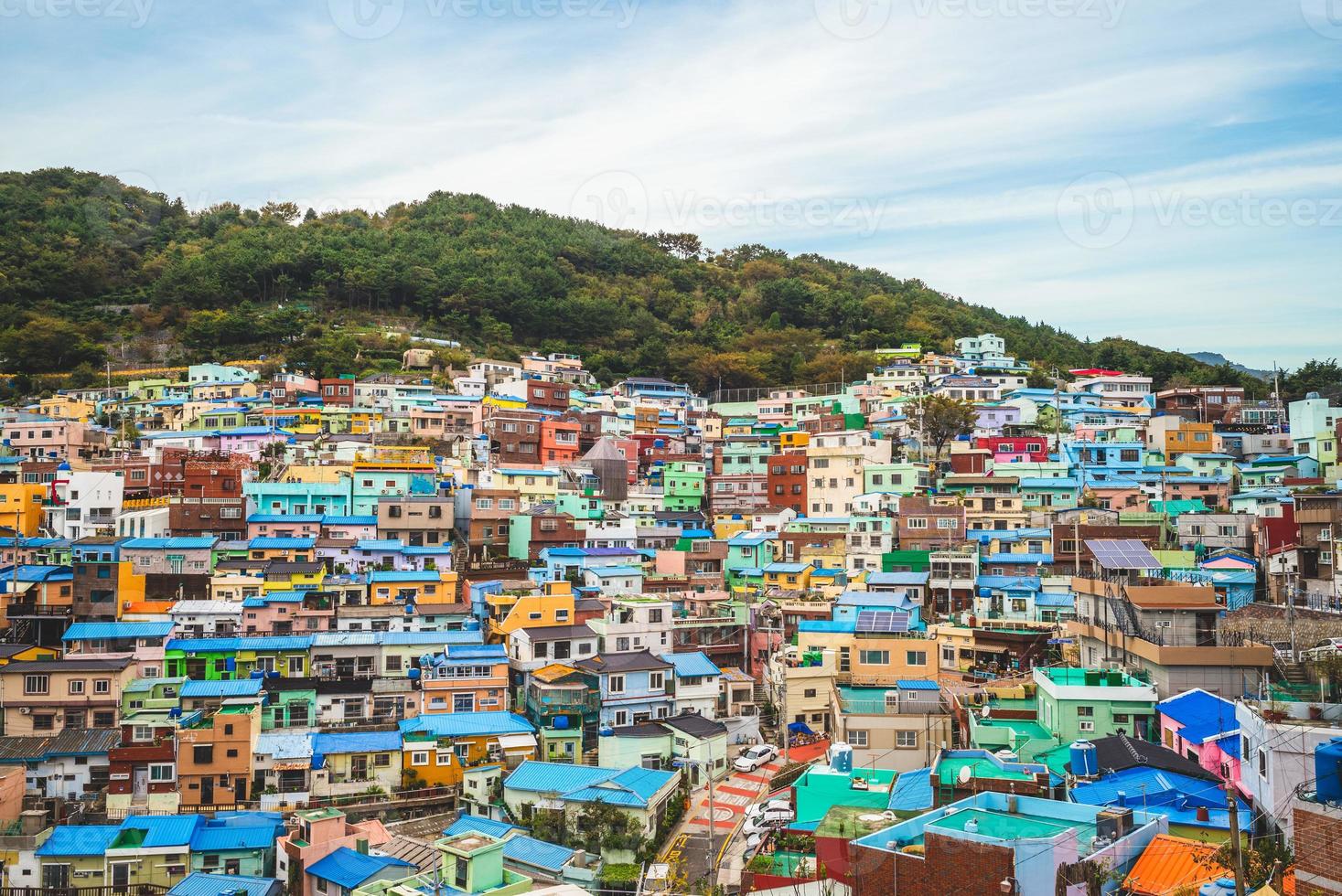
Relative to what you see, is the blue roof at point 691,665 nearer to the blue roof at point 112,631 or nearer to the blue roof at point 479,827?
the blue roof at point 479,827

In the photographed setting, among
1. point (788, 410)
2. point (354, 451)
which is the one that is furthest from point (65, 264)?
point (788, 410)

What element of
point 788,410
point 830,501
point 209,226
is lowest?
point 830,501

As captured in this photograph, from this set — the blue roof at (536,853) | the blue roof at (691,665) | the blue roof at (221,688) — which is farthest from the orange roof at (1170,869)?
the blue roof at (221,688)

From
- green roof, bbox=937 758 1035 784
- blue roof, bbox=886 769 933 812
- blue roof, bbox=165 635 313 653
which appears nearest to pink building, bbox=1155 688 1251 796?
green roof, bbox=937 758 1035 784

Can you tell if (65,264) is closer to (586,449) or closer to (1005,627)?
(586,449)

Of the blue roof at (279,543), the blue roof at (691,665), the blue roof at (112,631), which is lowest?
the blue roof at (691,665)
